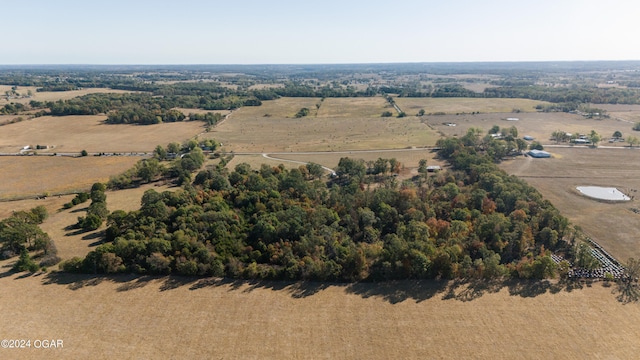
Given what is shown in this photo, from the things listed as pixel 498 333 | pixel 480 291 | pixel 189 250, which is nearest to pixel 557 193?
pixel 480 291

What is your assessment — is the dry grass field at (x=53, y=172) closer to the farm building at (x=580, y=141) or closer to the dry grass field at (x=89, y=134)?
the dry grass field at (x=89, y=134)

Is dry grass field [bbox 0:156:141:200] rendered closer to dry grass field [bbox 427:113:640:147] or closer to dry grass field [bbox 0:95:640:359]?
dry grass field [bbox 0:95:640:359]

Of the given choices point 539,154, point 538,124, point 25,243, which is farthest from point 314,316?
point 538,124

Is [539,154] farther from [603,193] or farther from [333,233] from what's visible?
[333,233]

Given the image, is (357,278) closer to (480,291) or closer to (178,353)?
(480,291)

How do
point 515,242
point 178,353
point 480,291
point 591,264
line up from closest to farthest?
point 178,353 → point 480,291 → point 591,264 → point 515,242

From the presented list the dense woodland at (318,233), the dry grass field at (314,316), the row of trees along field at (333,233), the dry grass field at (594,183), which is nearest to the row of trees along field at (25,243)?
the dense woodland at (318,233)
